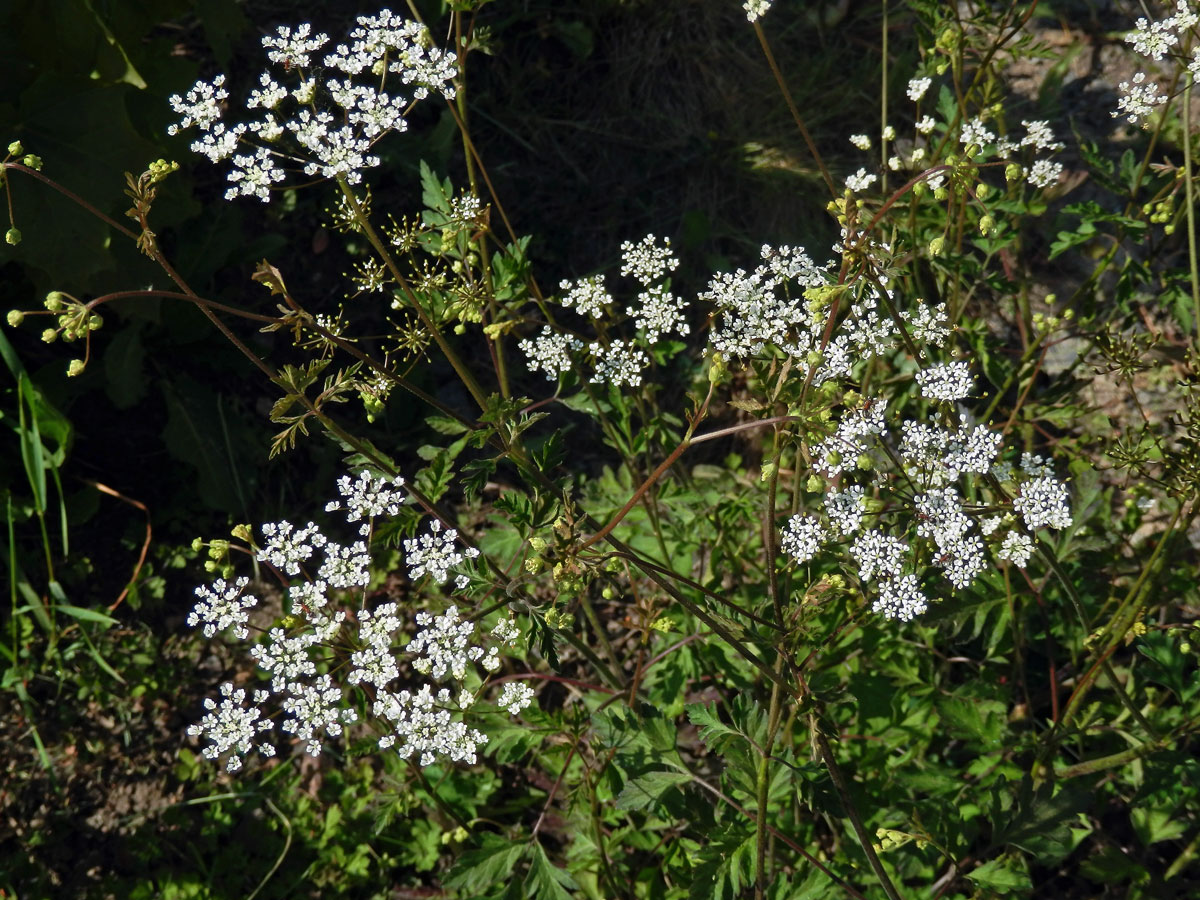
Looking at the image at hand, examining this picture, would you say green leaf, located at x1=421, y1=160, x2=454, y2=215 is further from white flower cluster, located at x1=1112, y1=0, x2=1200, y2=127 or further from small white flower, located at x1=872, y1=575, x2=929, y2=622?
white flower cluster, located at x1=1112, y1=0, x2=1200, y2=127

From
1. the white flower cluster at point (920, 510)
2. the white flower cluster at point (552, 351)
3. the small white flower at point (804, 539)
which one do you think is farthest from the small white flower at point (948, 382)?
the white flower cluster at point (552, 351)

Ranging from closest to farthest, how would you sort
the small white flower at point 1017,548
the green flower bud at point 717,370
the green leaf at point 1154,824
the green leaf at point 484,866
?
1. the green flower bud at point 717,370
2. the small white flower at point 1017,548
3. the green leaf at point 484,866
4. the green leaf at point 1154,824

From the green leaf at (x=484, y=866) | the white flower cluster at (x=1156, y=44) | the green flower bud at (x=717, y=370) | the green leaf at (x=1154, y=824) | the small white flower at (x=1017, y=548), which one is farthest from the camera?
the green leaf at (x=1154, y=824)

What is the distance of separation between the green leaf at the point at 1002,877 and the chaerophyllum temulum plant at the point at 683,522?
0.01 metres

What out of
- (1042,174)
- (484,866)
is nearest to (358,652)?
(484,866)

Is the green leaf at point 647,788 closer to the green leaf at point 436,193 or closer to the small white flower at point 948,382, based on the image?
the small white flower at point 948,382

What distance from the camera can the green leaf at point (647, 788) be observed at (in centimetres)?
312

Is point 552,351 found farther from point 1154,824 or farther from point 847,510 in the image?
point 1154,824

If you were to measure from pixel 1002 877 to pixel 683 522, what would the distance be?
5.68ft

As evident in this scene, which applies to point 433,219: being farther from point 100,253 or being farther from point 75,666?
point 75,666

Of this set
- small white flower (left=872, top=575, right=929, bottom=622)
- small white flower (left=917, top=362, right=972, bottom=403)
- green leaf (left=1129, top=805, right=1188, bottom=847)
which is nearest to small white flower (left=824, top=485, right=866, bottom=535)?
small white flower (left=872, top=575, right=929, bottom=622)

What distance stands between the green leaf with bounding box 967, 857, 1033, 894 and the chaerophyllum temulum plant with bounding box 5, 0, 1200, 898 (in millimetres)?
11

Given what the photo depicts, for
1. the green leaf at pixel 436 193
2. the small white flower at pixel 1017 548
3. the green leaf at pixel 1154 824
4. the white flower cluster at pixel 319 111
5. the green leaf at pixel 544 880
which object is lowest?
the green leaf at pixel 1154 824

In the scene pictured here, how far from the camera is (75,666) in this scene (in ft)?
15.9
